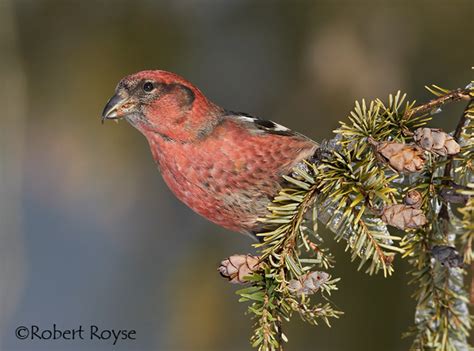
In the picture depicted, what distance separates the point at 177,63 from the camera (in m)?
4.55

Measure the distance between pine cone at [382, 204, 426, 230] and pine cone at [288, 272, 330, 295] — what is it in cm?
22

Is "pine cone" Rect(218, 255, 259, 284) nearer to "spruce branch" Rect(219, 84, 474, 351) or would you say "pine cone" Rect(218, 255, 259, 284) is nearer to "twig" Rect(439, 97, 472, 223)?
"spruce branch" Rect(219, 84, 474, 351)

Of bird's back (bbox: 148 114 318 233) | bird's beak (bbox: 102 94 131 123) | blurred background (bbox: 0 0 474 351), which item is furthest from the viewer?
blurred background (bbox: 0 0 474 351)

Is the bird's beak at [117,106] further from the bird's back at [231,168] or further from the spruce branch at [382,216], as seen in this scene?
the spruce branch at [382,216]

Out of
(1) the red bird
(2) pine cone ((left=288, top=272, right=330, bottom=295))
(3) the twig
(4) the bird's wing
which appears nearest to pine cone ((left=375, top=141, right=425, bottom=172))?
(3) the twig

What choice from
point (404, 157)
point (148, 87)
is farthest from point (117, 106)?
point (404, 157)

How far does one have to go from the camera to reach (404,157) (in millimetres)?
1430

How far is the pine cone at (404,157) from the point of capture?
1.43 metres

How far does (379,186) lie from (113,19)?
3.22 metres

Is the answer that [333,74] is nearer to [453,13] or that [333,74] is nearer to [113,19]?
[453,13]

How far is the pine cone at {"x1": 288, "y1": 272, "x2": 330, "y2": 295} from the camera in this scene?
1573 millimetres

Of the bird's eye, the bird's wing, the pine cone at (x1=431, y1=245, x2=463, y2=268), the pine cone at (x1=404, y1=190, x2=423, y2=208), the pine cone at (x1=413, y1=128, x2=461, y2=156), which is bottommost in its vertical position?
the pine cone at (x1=431, y1=245, x2=463, y2=268)

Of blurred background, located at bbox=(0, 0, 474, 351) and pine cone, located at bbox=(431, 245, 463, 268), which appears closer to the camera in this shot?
pine cone, located at bbox=(431, 245, 463, 268)

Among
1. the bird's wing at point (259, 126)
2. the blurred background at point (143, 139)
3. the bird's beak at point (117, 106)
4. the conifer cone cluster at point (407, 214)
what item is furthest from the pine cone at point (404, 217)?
the blurred background at point (143, 139)
